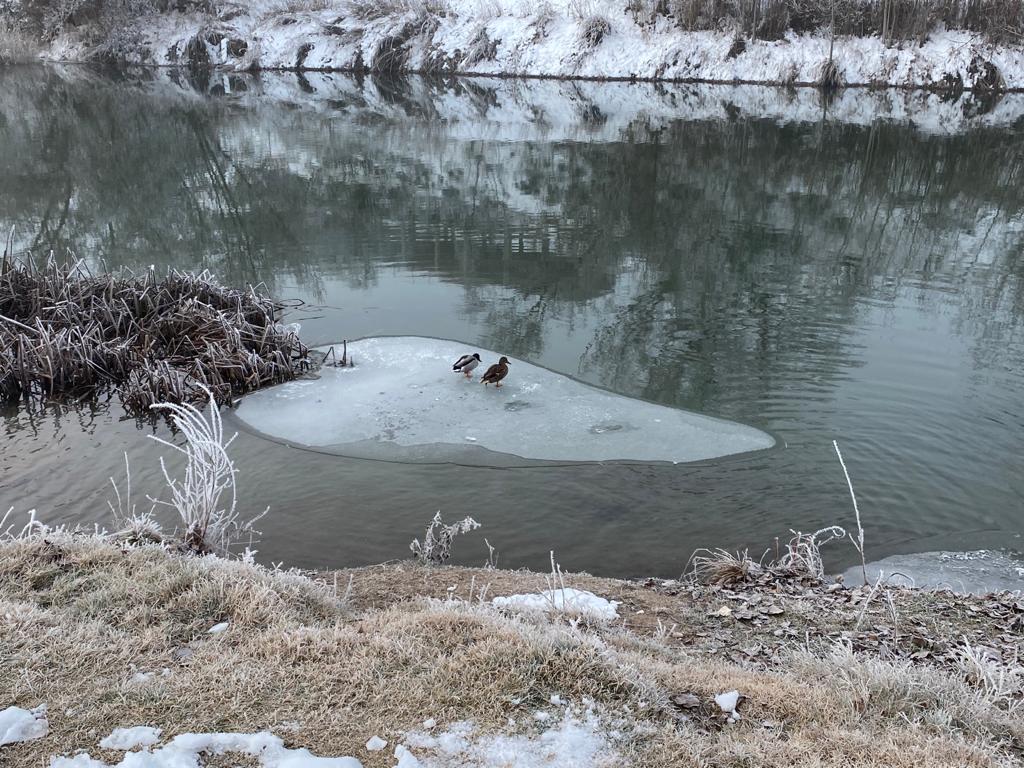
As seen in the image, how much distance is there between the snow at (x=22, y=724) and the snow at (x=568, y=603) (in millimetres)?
2260

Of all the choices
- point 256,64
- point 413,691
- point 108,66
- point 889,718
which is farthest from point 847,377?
point 108,66

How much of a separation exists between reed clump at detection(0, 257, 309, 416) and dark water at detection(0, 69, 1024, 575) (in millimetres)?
585

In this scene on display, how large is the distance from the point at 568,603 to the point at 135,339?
23.8 ft

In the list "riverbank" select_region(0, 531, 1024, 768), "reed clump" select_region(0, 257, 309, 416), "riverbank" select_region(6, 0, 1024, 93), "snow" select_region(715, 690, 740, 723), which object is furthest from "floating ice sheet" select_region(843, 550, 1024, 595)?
"riverbank" select_region(6, 0, 1024, 93)

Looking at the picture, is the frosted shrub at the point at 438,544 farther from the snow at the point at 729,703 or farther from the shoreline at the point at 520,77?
the shoreline at the point at 520,77

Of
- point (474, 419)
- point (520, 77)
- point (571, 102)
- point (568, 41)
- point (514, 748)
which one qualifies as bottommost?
point (474, 419)

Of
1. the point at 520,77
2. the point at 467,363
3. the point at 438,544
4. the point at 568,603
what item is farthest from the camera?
the point at 520,77

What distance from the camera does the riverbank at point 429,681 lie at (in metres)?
3.02

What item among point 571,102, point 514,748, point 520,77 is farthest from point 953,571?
Result: point 520,77

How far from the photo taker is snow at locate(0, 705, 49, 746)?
294 cm

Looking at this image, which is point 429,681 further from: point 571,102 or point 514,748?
point 571,102

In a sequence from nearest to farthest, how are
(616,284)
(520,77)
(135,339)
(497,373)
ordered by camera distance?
(497,373)
(135,339)
(616,284)
(520,77)

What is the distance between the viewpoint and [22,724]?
9.83ft

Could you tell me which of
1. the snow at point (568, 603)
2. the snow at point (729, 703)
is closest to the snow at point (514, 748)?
the snow at point (729, 703)
